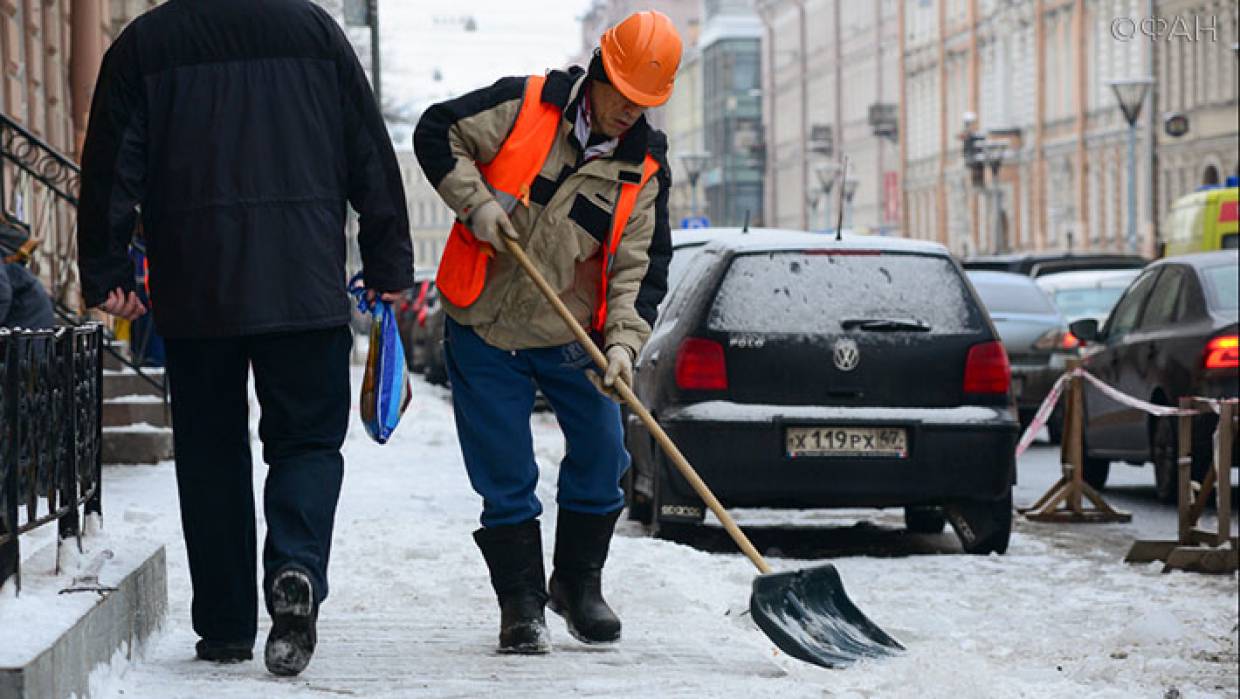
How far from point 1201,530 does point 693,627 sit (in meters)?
4.38

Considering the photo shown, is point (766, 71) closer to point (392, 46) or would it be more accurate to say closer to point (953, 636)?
point (392, 46)

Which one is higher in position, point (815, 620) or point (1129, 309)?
point (1129, 309)

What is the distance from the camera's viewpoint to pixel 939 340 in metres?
11.4

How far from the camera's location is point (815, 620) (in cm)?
676

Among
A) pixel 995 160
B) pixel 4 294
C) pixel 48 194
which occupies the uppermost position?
pixel 995 160

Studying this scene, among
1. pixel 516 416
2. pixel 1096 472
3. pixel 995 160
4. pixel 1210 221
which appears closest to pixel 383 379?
pixel 516 416

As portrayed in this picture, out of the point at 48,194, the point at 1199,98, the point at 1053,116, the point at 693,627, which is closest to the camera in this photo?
the point at 693,627

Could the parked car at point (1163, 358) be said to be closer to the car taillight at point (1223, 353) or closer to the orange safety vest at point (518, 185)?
the car taillight at point (1223, 353)

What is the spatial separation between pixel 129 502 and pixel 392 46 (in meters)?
63.2

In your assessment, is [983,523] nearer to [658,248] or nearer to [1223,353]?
[1223,353]

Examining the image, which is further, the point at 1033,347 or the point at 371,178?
the point at 1033,347

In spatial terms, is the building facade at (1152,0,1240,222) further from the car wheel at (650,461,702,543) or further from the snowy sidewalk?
the snowy sidewalk

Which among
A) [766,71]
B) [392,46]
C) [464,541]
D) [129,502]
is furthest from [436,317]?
[766,71]

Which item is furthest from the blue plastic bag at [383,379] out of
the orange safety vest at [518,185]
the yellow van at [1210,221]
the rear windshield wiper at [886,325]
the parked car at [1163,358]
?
the yellow van at [1210,221]
